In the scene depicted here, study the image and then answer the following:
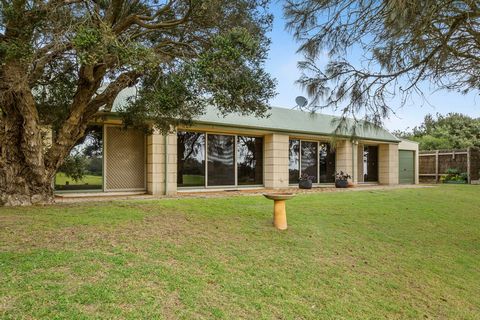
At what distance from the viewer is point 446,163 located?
21.6 metres

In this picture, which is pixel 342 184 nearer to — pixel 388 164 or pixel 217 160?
pixel 388 164

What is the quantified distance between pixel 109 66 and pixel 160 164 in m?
5.20

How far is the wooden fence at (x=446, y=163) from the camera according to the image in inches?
782

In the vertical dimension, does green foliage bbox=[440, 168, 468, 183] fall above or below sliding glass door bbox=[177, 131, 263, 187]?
below

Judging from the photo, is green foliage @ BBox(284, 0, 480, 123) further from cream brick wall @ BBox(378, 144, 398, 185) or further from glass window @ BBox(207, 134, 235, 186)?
cream brick wall @ BBox(378, 144, 398, 185)

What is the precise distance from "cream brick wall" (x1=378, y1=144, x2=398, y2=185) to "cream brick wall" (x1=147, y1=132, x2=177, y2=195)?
12.2 meters

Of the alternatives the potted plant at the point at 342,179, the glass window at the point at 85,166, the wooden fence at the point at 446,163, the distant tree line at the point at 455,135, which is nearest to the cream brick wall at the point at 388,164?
the potted plant at the point at 342,179

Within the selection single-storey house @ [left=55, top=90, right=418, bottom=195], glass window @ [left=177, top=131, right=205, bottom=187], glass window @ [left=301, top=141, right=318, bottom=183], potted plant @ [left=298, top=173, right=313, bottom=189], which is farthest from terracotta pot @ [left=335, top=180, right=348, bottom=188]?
glass window @ [left=177, top=131, right=205, bottom=187]

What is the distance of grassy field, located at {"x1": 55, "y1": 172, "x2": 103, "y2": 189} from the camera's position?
10.2m

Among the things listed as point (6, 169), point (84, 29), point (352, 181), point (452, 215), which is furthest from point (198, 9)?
point (352, 181)

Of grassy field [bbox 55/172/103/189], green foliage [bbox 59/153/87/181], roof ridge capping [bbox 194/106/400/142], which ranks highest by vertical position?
roof ridge capping [bbox 194/106/400/142]

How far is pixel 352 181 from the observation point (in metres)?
16.5

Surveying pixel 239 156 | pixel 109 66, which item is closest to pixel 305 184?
pixel 239 156

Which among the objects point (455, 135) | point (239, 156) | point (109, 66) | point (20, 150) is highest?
point (455, 135)
